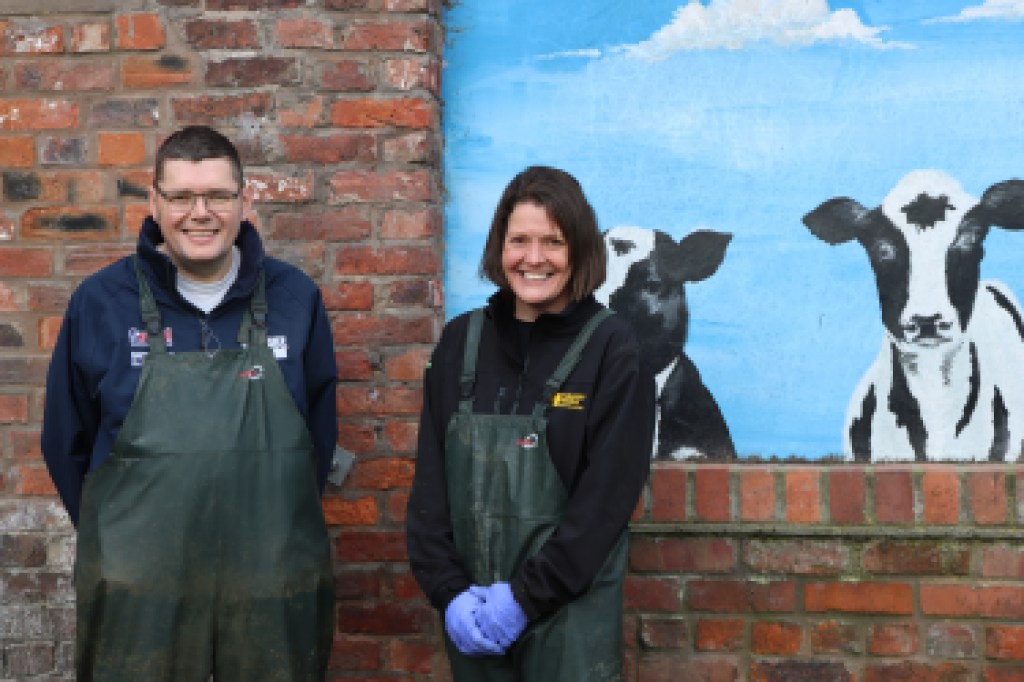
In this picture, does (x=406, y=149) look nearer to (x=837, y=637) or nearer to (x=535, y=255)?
(x=535, y=255)

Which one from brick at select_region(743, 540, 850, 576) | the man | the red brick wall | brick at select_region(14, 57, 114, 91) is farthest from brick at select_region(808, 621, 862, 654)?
brick at select_region(14, 57, 114, 91)

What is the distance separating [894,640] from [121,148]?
264 cm

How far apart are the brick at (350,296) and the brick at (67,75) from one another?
89 cm

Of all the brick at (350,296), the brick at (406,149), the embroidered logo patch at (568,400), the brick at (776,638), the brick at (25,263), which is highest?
the brick at (406,149)

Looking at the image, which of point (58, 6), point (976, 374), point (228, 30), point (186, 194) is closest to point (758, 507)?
point (976, 374)

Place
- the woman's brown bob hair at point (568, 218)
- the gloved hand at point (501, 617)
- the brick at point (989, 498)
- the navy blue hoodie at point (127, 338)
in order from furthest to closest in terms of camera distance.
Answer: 1. the brick at point (989, 498)
2. the navy blue hoodie at point (127, 338)
3. the woman's brown bob hair at point (568, 218)
4. the gloved hand at point (501, 617)

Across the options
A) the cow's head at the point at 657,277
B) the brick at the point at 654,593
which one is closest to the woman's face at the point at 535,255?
the cow's head at the point at 657,277

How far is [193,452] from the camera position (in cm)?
261

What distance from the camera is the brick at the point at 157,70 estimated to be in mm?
3391

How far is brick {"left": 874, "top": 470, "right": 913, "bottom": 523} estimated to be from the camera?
10.8 feet

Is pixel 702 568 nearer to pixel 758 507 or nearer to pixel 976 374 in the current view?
pixel 758 507

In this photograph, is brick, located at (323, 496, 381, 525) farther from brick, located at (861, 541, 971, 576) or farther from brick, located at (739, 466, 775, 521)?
brick, located at (861, 541, 971, 576)

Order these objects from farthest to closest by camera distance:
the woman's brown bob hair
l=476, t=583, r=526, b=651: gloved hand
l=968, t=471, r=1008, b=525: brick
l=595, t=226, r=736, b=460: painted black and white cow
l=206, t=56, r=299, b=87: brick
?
1. l=595, t=226, r=736, b=460: painted black and white cow
2. l=206, t=56, r=299, b=87: brick
3. l=968, t=471, r=1008, b=525: brick
4. the woman's brown bob hair
5. l=476, t=583, r=526, b=651: gloved hand

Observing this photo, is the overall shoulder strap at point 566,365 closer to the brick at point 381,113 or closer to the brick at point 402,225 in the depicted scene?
the brick at point 402,225
